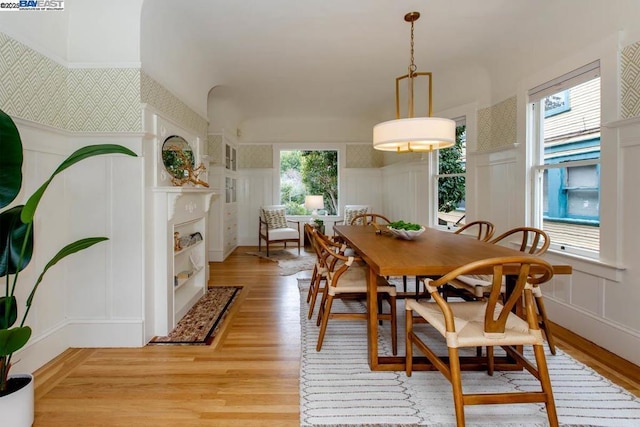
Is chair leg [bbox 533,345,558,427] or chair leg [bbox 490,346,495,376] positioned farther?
chair leg [bbox 490,346,495,376]

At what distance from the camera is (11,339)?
1409mm

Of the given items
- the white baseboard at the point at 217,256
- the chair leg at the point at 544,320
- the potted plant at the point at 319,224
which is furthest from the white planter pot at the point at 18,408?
the potted plant at the point at 319,224

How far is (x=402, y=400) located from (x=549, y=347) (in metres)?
1.27

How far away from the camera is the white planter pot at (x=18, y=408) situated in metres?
1.45

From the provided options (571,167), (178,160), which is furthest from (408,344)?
(178,160)

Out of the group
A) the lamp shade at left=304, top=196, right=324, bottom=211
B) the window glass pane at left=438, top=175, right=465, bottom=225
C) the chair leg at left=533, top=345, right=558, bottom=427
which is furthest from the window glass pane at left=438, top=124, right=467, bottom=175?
the chair leg at left=533, top=345, right=558, bottom=427

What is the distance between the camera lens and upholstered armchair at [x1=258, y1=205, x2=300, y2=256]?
598cm

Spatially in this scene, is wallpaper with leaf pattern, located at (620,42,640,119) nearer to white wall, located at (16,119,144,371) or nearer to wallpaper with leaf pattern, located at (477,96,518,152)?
wallpaper with leaf pattern, located at (477,96,518,152)

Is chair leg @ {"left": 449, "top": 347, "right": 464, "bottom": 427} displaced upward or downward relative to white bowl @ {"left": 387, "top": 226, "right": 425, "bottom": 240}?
downward

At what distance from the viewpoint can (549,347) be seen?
89.7 inches

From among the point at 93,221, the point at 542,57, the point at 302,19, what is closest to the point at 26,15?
the point at 93,221

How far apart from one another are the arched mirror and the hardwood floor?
57.6 inches

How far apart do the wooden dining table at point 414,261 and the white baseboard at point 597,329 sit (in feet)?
2.76

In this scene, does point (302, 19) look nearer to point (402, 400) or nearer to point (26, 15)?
point (26, 15)
